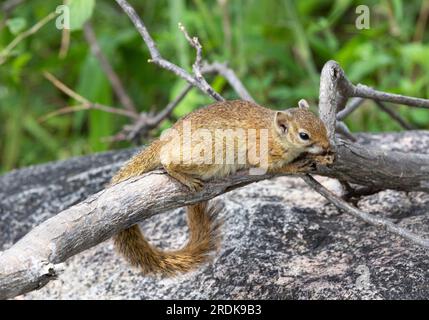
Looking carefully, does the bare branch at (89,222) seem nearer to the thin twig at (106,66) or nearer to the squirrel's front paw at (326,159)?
the squirrel's front paw at (326,159)

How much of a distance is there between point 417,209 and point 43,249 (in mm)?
1214

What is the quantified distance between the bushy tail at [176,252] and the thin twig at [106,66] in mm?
1983

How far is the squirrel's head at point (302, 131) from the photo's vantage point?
6.83ft

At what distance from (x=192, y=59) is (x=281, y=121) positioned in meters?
2.17

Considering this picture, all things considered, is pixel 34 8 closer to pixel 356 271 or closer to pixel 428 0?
pixel 428 0

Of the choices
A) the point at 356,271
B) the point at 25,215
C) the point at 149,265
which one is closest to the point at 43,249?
the point at 149,265

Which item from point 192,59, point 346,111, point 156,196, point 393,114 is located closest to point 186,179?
point 156,196

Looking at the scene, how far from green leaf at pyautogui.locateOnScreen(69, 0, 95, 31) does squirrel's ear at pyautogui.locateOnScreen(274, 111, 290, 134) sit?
0.66 m

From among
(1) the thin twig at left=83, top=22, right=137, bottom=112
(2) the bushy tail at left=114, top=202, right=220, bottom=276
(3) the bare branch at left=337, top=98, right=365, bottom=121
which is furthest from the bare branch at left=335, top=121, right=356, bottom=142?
(1) the thin twig at left=83, top=22, right=137, bottom=112

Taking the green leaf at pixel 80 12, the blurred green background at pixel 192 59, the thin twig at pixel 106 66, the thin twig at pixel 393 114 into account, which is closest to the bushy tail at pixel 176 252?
the green leaf at pixel 80 12

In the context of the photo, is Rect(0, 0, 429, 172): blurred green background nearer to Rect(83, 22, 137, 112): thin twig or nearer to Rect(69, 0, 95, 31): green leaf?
Rect(83, 22, 137, 112): thin twig

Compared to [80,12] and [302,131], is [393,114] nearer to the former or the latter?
[302,131]

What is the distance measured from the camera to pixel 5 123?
475 cm

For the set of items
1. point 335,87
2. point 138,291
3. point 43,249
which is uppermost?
point 335,87
